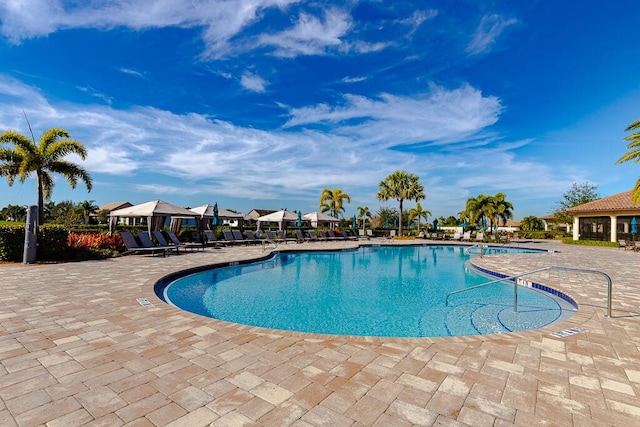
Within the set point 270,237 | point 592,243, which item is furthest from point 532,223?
point 270,237

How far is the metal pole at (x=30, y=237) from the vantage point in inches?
372

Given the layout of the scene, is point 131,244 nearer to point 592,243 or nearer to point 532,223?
point 592,243

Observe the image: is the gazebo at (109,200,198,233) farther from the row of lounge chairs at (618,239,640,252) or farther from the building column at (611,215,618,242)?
the building column at (611,215,618,242)

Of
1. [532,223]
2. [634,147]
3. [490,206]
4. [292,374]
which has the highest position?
[634,147]

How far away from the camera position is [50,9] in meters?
8.22

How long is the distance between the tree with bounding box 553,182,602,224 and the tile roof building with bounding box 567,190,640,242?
18.4 m

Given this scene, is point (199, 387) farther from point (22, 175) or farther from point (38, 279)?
point (22, 175)

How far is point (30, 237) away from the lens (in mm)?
9570

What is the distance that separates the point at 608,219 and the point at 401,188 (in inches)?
622

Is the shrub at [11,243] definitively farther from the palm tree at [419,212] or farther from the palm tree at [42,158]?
the palm tree at [419,212]

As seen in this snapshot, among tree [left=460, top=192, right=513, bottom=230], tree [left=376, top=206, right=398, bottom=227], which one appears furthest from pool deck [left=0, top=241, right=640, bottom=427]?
A: tree [left=376, top=206, right=398, bottom=227]

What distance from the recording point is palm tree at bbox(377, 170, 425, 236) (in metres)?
29.4

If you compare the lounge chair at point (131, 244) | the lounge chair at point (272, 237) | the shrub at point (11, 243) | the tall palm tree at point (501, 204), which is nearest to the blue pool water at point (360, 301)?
the lounge chair at point (131, 244)

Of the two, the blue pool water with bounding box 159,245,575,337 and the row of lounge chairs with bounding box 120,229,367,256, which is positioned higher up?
the row of lounge chairs with bounding box 120,229,367,256
